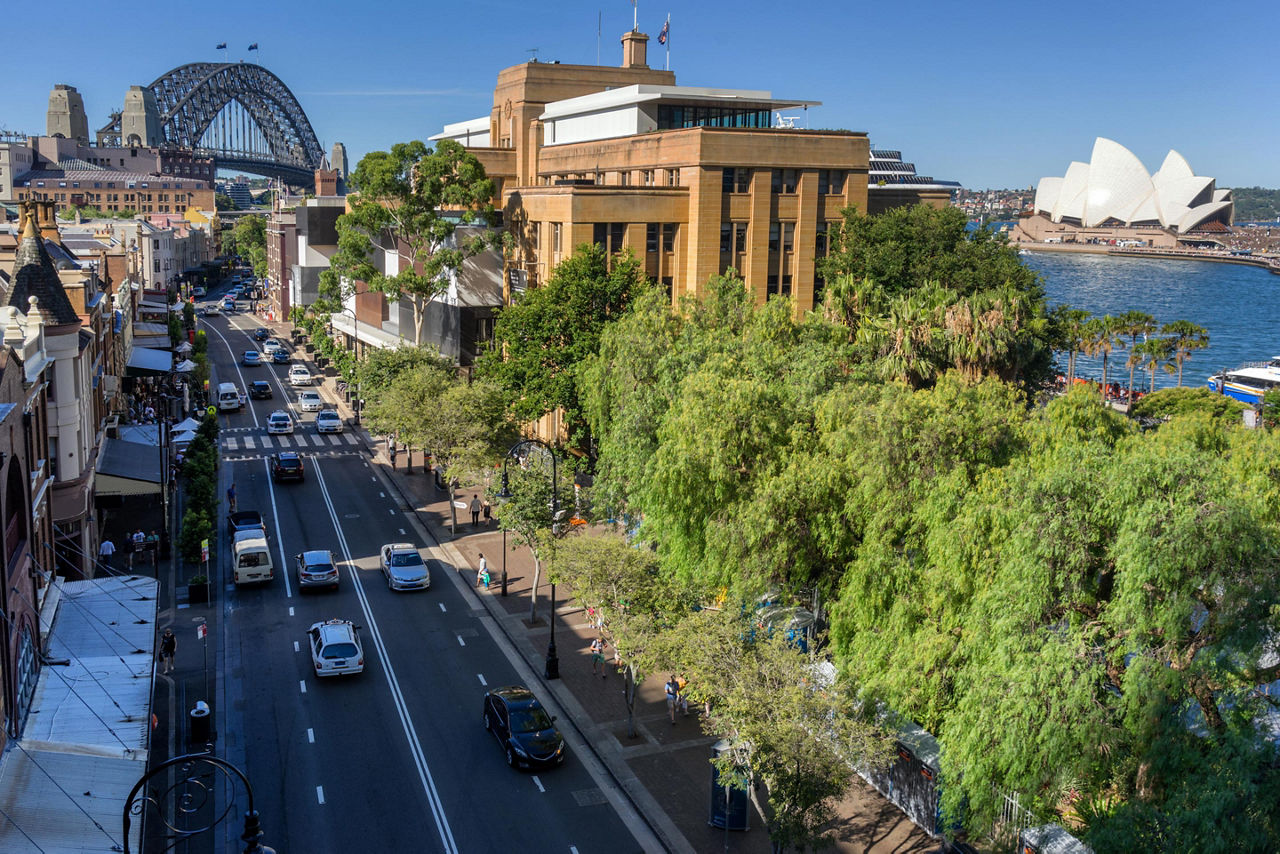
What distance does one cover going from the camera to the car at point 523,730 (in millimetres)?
29078

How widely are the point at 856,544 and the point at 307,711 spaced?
17.1 m

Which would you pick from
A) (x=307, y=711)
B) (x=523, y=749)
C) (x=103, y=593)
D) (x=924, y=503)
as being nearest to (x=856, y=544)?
(x=924, y=503)

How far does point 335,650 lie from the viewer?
3475cm

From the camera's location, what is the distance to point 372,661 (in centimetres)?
3662

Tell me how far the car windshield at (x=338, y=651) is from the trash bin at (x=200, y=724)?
15.9ft

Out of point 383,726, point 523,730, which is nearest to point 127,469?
point 383,726

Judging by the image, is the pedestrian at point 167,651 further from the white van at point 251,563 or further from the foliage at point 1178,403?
the foliage at point 1178,403

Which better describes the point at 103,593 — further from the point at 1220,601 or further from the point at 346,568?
the point at 1220,601

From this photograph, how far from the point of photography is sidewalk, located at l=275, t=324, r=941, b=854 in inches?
1032

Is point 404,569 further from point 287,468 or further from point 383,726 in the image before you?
point 287,468

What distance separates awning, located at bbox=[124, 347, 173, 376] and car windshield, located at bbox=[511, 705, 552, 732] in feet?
170

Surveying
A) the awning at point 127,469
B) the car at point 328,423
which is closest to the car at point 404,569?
the awning at point 127,469

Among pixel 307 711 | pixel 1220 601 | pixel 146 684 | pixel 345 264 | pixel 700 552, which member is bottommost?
pixel 307 711

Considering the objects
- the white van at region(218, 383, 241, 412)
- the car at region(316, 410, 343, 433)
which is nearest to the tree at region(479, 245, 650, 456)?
the car at region(316, 410, 343, 433)
